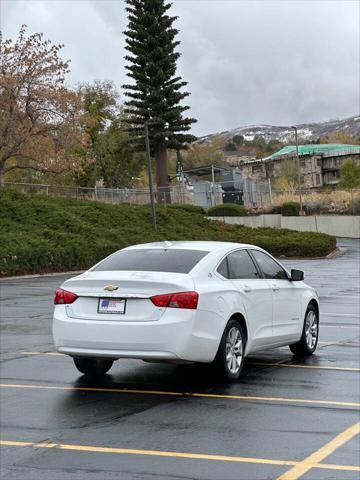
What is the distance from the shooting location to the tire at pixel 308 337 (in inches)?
464

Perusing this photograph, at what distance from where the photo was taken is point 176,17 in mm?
66188

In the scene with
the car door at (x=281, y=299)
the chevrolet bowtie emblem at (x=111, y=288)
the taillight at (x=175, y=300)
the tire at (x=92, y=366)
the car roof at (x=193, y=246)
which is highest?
the car roof at (x=193, y=246)

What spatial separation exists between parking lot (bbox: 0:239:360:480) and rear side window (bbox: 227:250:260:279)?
119 centimetres

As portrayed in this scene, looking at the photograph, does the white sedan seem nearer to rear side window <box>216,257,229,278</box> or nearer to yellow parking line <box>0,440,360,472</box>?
rear side window <box>216,257,229,278</box>

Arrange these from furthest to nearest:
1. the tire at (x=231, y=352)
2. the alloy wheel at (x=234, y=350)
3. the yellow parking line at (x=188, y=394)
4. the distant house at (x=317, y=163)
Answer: the distant house at (x=317, y=163)
the alloy wheel at (x=234, y=350)
the tire at (x=231, y=352)
the yellow parking line at (x=188, y=394)

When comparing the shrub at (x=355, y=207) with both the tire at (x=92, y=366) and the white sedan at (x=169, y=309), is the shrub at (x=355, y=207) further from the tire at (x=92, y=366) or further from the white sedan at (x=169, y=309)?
the tire at (x=92, y=366)

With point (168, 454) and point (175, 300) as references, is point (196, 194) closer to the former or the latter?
point (175, 300)

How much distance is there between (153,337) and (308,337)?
12.6 feet

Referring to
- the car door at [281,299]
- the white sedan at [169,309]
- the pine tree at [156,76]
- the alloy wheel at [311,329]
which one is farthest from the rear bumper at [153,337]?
the pine tree at [156,76]

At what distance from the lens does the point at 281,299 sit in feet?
36.1

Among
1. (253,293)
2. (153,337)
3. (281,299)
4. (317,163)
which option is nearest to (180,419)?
(153,337)

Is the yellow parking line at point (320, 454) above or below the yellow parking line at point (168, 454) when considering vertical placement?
below

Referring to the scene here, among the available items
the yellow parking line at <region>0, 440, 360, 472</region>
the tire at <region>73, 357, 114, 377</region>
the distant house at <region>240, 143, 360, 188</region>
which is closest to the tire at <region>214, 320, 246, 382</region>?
the tire at <region>73, 357, 114, 377</region>

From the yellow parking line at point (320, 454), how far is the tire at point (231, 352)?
2.01 metres
